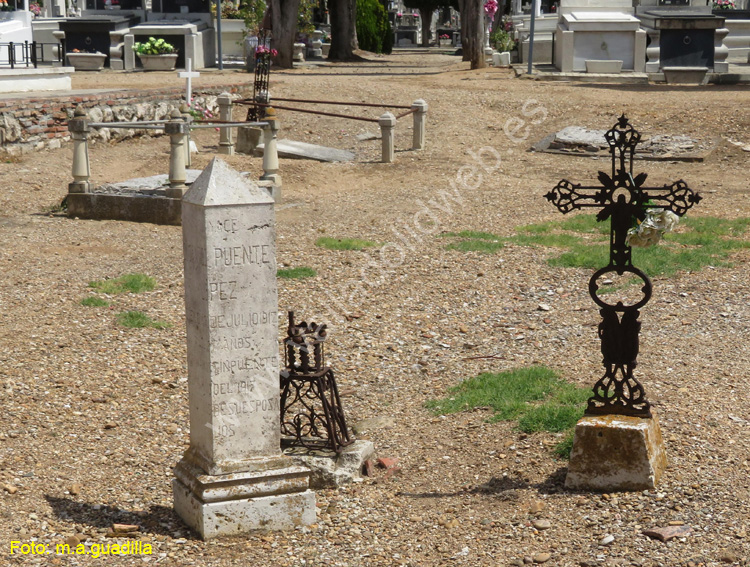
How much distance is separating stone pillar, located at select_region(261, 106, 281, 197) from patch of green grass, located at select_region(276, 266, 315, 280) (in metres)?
4.02

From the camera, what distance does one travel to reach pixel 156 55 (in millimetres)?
29812

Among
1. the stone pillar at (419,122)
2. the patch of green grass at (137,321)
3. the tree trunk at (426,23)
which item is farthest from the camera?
the tree trunk at (426,23)

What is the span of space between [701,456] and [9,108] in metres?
14.3

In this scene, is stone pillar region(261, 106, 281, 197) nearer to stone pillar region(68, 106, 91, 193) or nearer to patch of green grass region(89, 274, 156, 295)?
stone pillar region(68, 106, 91, 193)

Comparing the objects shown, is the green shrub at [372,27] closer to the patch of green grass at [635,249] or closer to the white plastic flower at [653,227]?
the patch of green grass at [635,249]

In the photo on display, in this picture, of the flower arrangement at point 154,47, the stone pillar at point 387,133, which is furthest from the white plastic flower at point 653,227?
the flower arrangement at point 154,47

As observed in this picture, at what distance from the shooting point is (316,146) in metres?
17.8

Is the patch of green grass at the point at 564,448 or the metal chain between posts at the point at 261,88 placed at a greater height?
the metal chain between posts at the point at 261,88

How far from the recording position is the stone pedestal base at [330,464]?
5.72 meters

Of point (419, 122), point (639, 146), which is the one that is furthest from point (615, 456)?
point (419, 122)

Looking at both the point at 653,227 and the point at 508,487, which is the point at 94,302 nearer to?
the point at 508,487

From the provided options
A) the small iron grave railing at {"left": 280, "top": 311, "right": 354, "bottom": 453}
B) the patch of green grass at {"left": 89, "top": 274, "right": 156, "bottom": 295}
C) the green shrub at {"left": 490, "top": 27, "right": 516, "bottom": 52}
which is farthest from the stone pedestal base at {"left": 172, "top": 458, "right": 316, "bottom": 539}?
the green shrub at {"left": 490, "top": 27, "right": 516, "bottom": 52}

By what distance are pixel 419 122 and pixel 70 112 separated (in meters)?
6.45

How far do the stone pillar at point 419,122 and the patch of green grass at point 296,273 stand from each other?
8.19 m
